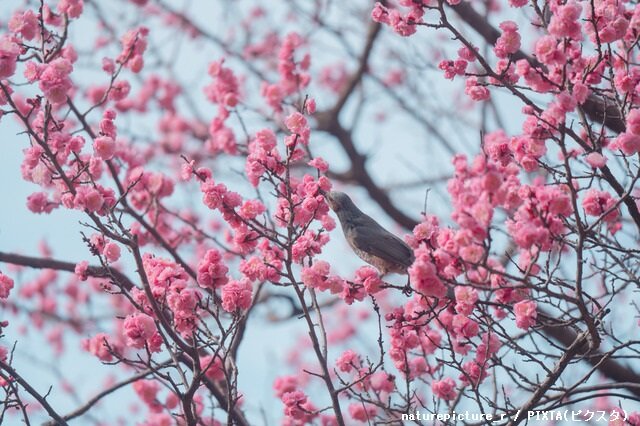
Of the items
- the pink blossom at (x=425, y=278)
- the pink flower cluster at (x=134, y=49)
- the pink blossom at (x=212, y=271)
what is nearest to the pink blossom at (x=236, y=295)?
the pink blossom at (x=212, y=271)

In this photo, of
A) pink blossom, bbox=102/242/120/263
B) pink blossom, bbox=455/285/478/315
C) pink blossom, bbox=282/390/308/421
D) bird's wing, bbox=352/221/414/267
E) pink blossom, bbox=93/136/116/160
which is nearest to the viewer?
pink blossom, bbox=455/285/478/315

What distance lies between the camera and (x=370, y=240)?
4418 mm

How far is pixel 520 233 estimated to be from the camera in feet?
8.86

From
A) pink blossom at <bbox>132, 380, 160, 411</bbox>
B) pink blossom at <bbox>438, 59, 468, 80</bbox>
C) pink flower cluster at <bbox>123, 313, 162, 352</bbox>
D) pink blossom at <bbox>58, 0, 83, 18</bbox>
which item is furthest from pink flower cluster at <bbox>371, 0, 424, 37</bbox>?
pink blossom at <bbox>132, 380, 160, 411</bbox>

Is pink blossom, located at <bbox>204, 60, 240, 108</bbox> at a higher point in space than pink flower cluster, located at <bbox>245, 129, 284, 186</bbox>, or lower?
higher

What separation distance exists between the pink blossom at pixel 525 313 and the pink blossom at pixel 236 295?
3.83ft

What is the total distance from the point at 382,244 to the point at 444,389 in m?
0.86

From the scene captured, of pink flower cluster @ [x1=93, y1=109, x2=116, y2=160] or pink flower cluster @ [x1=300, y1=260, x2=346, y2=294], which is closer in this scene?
pink flower cluster @ [x1=300, y1=260, x2=346, y2=294]

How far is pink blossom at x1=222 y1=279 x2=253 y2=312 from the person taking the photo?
3.43 m

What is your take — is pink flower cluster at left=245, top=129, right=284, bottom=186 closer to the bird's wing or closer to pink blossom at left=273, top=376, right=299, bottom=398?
the bird's wing

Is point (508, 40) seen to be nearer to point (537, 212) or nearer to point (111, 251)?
point (537, 212)

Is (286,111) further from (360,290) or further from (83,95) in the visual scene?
(83,95)

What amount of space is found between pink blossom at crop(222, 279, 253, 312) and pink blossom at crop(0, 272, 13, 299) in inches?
41.4

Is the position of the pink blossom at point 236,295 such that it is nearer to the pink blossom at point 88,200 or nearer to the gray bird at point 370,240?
the pink blossom at point 88,200
